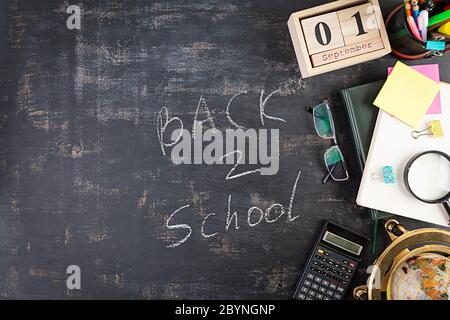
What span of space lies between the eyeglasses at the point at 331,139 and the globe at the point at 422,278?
239mm

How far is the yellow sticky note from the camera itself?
102 cm

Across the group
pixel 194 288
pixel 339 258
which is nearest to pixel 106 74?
pixel 194 288

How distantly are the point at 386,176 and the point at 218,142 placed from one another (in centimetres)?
38

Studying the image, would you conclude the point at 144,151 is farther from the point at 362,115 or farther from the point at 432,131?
the point at 432,131

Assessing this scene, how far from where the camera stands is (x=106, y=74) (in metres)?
1.08

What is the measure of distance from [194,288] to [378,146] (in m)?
0.53

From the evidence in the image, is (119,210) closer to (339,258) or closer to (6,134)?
(6,134)

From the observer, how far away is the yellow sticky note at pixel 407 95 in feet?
3.34

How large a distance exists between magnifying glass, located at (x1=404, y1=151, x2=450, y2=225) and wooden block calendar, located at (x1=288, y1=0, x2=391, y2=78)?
261 millimetres

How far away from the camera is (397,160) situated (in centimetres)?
102

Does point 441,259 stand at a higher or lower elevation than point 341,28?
lower

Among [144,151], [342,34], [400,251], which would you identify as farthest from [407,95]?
[144,151]

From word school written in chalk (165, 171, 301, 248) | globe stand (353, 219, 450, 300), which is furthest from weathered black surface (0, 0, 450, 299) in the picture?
globe stand (353, 219, 450, 300)

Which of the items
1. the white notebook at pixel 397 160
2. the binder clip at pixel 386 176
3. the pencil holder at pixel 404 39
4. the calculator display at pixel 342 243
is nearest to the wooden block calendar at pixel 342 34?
the pencil holder at pixel 404 39
